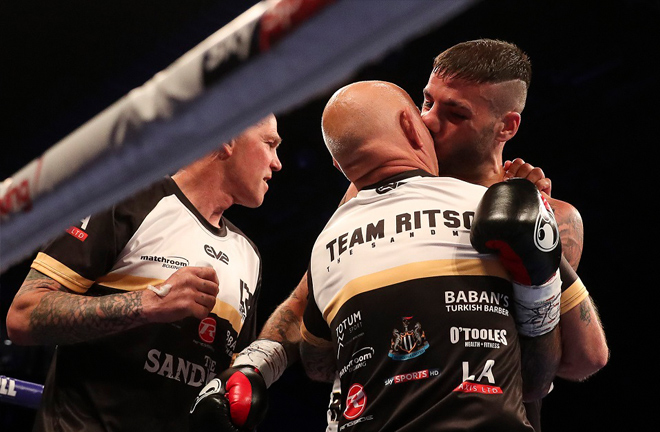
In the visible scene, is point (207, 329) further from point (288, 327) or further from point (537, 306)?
point (537, 306)

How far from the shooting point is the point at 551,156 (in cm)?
495

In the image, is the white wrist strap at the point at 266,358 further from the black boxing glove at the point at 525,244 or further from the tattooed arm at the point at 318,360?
the black boxing glove at the point at 525,244

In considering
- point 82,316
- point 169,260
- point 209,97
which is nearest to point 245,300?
point 169,260

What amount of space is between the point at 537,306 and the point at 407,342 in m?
0.27

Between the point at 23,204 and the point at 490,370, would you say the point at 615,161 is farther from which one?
the point at 23,204

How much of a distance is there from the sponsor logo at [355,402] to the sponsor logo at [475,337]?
213mm

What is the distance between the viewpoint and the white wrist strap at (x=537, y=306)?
140cm

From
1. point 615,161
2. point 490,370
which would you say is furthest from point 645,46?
point 490,370

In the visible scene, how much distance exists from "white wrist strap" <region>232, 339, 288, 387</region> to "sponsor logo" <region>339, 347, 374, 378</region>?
351 millimetres

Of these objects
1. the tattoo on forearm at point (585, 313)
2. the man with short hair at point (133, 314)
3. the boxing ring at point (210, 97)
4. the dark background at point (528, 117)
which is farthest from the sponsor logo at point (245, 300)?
the dark background at point (528, 117)

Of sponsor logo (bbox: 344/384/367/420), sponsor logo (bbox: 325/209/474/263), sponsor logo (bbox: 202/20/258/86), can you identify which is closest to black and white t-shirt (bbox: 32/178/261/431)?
sponsor logo (bbox: 325/209/474/263)

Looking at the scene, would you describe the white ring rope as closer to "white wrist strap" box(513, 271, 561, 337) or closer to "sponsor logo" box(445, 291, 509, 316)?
"sponsor logo" box(445, 291, 509, 316)

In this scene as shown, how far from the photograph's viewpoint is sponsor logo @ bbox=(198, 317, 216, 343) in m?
1.95

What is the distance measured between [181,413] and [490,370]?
0.92 meters
